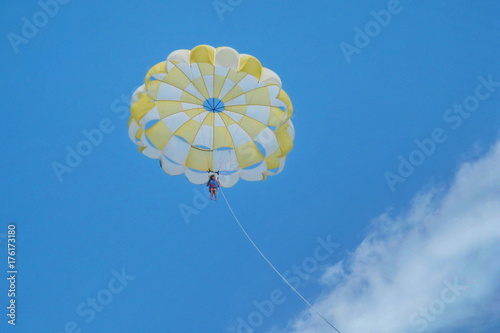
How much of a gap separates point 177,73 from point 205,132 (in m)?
2.50

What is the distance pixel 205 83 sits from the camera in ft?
75.9

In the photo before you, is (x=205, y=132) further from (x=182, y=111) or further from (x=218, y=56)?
(x=218, y=56)

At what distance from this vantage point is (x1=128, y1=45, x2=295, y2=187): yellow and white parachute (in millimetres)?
22641

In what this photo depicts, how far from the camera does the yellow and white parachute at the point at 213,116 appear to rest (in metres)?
22.6

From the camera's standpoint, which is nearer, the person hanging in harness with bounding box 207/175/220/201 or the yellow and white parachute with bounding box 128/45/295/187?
the yellow and white parachute with bounding box 128/45/295/187

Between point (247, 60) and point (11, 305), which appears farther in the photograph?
point (11, 305)

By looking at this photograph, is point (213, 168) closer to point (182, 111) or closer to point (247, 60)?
point (182, 111)

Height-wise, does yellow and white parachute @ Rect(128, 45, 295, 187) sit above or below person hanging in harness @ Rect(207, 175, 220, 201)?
above

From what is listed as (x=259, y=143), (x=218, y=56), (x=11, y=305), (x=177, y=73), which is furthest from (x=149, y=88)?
(x=11, y=305)

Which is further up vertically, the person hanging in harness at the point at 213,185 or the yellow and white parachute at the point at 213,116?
the yellow and white parachute at the point at 213,116

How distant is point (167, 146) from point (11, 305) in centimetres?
746

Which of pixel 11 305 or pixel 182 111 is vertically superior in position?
pixel 182 111

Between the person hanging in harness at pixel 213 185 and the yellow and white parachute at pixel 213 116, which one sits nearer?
the yellow and white parachute at pixel 213 116

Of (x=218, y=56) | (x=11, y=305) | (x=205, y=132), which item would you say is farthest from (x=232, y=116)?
(x=11, y=305)
